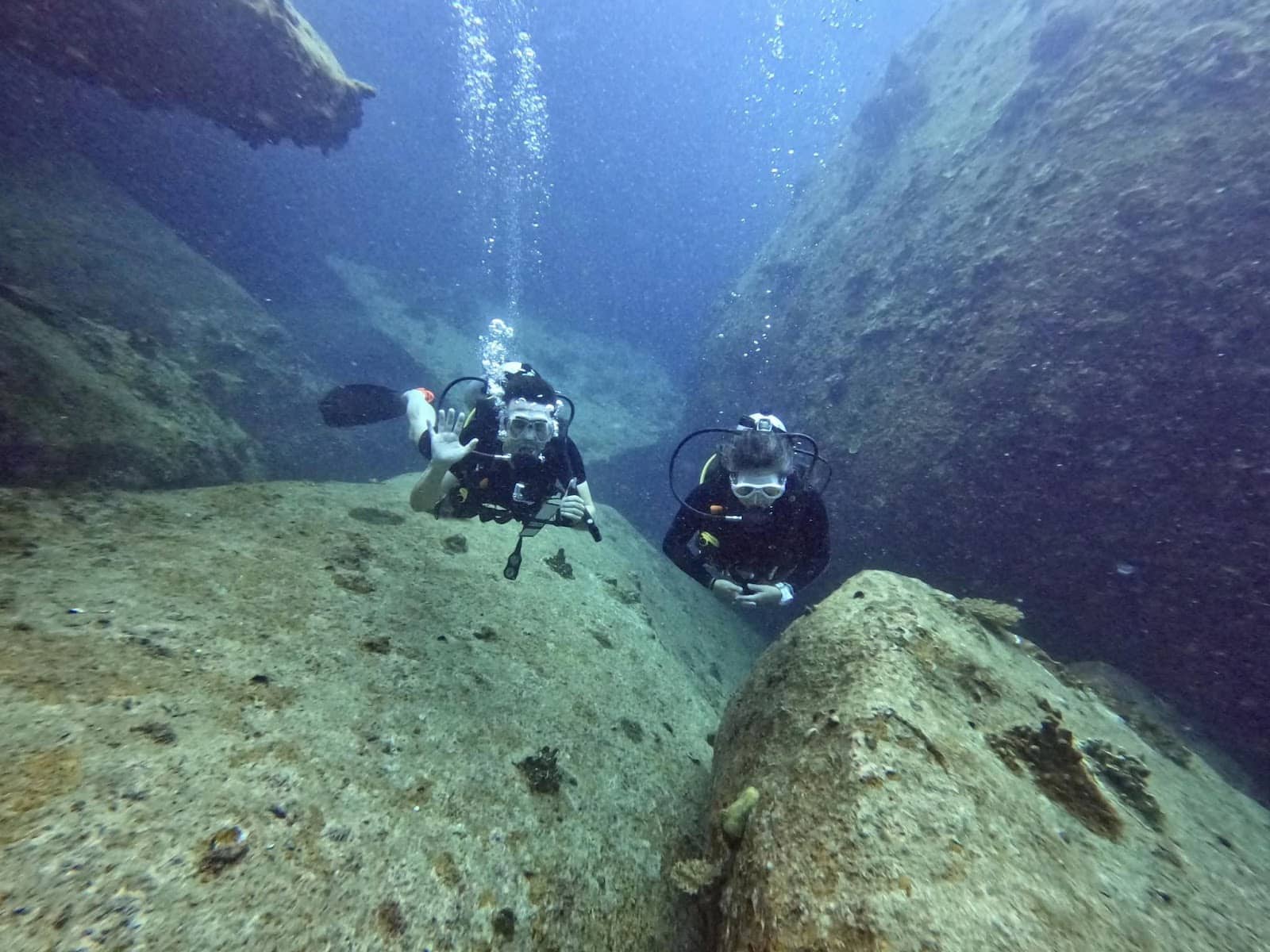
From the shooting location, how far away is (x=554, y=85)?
202 ft

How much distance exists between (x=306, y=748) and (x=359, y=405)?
5925mm

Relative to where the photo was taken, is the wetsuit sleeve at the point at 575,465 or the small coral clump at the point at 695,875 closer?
the small coral clump at the point at 695,875

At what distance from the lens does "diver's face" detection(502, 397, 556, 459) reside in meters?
→ 5.24

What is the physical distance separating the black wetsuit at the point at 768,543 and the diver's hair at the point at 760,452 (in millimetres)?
314

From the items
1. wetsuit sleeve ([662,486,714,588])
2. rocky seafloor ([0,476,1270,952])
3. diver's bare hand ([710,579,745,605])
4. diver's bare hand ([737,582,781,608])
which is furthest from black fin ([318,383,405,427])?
diver's bare hand ([737,582,781,608])

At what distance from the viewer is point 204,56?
9.10m

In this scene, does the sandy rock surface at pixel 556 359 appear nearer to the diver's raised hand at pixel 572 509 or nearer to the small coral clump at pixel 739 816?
the diver's raised hand at pixel 572 509

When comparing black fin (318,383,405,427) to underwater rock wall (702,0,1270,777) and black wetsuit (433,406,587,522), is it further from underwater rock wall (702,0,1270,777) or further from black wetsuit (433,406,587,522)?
underwater rock wall (702,0,1270,777)

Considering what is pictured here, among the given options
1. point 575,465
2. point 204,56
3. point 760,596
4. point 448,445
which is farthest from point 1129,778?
point 204,56

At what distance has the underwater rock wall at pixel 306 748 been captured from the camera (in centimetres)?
180

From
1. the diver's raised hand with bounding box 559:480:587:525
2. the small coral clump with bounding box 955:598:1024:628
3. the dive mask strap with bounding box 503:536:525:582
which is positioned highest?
the small coral clump with bounding box 955:598:1024:628

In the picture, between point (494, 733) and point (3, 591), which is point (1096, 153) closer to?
point (494, 733)

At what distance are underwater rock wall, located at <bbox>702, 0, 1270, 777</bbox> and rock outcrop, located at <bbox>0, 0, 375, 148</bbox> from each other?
11.2 metres

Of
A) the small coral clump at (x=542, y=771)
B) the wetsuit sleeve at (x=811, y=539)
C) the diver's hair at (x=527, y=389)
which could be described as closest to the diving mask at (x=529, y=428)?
the diver's hair at (x=527, y=389)
